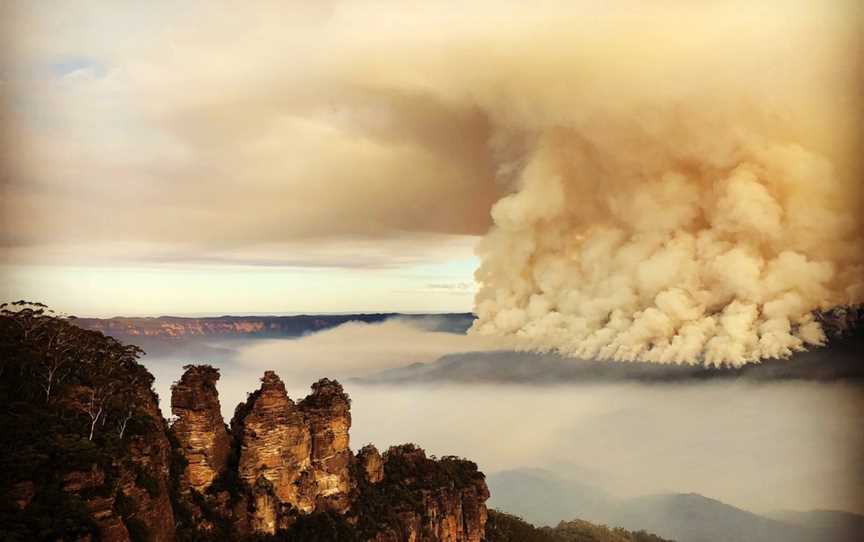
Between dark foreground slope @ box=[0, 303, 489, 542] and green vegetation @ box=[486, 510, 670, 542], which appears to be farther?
green vegetation @ box=[486, 510, 670, 542]

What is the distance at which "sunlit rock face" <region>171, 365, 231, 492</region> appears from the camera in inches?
452

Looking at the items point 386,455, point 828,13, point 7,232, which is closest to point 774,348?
point 828,13

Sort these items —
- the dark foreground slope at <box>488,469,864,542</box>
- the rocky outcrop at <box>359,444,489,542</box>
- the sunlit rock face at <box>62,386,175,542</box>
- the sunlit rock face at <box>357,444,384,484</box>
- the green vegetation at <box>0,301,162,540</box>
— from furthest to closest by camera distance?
the sunlit rock face at <box>357,444,384,484</box>, the dark foreground slope at <box>488,469,864,542</box>, the rocky outcrop at <box>359,444,489,542</box>, the sunlit rock face at <box>62,386,175,542</box>, the green vegetation at <box>0,301,162,540</box>

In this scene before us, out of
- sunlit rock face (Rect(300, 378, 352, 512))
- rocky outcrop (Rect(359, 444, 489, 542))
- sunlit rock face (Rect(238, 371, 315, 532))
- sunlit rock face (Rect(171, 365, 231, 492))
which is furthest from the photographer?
rocky outcrop (Rect(359, 444, 489, 542))

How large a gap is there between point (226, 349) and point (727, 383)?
17.5 m

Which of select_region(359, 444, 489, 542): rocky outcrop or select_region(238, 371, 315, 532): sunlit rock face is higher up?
select_region(238, 371, 315, 532): sunlit rock face

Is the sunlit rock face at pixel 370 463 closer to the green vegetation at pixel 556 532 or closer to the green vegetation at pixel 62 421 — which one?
the green vegetation at pixel 556 532

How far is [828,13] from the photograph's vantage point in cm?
1046

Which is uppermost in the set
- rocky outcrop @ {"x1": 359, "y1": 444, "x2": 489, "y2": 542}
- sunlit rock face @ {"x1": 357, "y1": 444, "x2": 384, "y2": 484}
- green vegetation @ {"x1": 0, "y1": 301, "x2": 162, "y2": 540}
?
green vegetation @ {"x1": 0, "y1": 301, "x2": 162, "y2": 540}

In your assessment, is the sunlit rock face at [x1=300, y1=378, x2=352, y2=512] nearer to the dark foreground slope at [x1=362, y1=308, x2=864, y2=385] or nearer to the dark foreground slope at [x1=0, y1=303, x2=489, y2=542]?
the dark foreground slope at [x1=0, y1=303, x2=489, y2=542]

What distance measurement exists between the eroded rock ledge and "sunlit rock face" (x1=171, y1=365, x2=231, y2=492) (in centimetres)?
2

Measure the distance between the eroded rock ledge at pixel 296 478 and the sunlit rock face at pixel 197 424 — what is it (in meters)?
0.02

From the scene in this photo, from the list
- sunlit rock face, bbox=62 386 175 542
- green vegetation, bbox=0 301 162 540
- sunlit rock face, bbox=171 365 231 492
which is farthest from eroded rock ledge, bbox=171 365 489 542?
green vegetation, bbox=0 301 162 540

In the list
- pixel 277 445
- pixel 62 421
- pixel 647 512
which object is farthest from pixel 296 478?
pixel 647 512
